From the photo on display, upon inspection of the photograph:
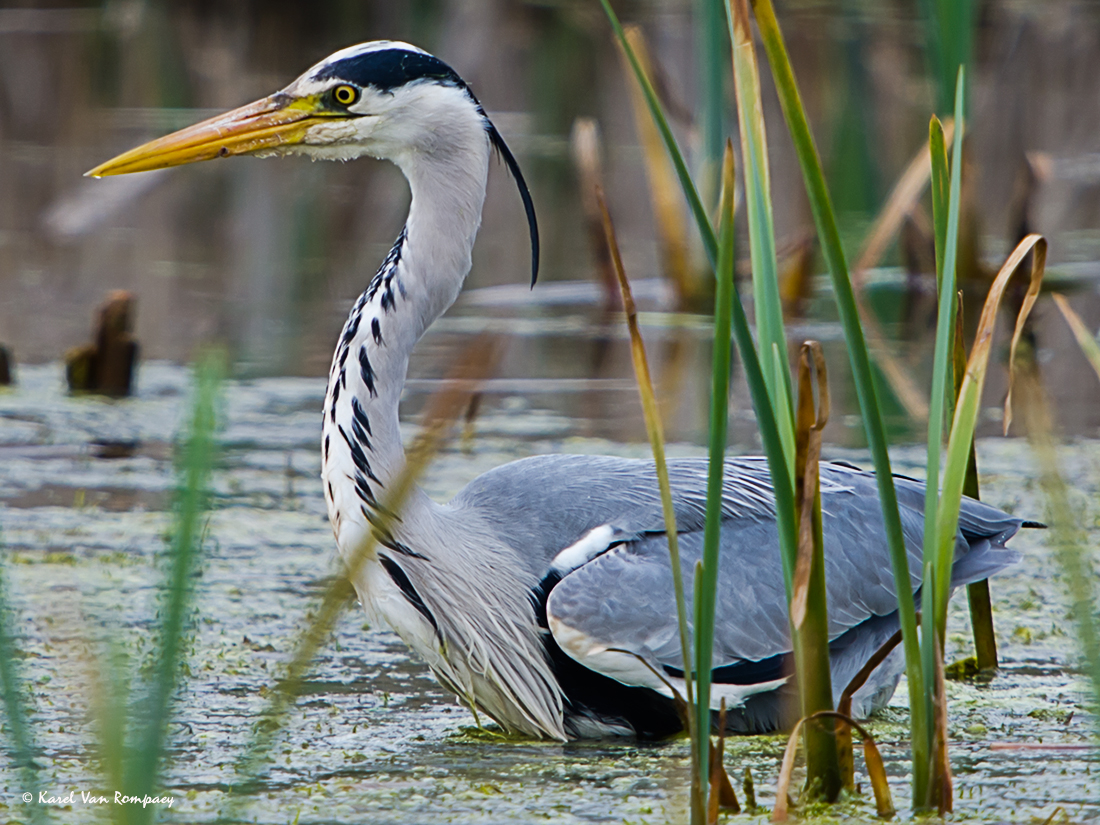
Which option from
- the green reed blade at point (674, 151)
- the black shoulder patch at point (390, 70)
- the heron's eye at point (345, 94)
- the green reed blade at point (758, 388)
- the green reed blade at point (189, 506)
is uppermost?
the black shoulder patch at point (390, 70)

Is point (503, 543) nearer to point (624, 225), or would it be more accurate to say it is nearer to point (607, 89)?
point (624, 225)

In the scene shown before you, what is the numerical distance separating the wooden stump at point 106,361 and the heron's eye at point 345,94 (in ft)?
8.17

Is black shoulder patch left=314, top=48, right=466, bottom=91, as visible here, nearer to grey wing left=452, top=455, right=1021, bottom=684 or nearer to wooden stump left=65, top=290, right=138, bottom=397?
grey wing left=452, top=455, right=1021, bottom=684

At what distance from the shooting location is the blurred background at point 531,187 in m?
6.91

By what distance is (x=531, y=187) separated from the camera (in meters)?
10.3

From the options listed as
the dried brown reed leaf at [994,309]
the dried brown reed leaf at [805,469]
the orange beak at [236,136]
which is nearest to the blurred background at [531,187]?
the orange beak at [236,136]

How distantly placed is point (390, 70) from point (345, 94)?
12cm

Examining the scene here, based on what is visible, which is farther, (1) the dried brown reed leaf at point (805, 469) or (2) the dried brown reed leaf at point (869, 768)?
(2) the dried brown reed leaf at point (869, 768)

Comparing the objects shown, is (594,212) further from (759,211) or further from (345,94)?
(759,211)

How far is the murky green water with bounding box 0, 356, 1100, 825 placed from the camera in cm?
283

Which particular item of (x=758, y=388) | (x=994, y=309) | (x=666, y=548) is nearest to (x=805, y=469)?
(x=758, y=388)

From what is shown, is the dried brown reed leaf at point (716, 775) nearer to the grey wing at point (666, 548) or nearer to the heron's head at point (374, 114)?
the grey wing at point (666, 548)

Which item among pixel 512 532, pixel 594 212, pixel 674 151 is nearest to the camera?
pixel 674 151

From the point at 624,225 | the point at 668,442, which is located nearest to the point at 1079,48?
the point at 624,225
